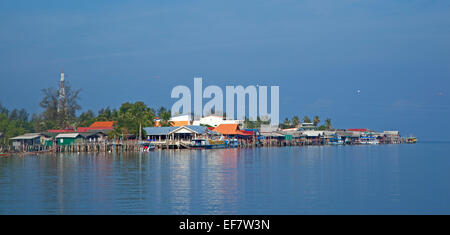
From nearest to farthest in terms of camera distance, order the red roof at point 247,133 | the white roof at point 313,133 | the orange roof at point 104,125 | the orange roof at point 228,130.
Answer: the orange roof at point 104,125
the orange roof at point 228,130
the red roof at point 247,133
the white roof at point 313,133

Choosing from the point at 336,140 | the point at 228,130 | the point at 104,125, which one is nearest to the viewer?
the point at 104,125

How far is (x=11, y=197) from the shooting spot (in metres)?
23.2

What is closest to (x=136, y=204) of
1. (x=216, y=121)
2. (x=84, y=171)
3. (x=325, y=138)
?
(x=84, y=171)

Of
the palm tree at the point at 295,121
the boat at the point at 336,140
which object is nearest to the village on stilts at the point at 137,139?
the boat at the point at 336,140

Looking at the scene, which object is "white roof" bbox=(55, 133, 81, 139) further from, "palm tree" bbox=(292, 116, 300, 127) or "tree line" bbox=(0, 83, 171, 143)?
"palm tree" bbox=(292, 116, 300, 127)

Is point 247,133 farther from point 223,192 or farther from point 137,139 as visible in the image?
point 223,192

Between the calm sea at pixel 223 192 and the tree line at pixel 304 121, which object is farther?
the tree line at pixel 304 121

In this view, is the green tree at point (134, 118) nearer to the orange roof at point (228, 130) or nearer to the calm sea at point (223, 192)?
the orange roof at point (228, 130)

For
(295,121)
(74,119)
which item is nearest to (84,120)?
(74,119)

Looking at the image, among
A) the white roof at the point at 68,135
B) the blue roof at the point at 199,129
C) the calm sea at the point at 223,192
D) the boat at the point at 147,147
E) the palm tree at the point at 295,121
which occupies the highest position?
the palm tree at the point at 295,121

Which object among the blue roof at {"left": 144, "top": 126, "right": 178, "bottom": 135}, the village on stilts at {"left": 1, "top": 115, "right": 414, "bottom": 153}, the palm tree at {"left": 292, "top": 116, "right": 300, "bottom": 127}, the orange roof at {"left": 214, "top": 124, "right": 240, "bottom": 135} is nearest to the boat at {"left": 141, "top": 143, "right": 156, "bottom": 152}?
the village on stilts at {"left": 1, "top": 115, "right": 414, "bottom": 153}

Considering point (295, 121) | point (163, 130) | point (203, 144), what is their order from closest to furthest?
point (203, 144) < point (163, 130) < point (295, 121)

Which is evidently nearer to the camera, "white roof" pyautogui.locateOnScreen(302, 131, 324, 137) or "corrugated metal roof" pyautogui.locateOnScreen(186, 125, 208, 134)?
"corrugated metal roof" pyautogui.locateOnScreen(186, 125, 208, 134)
